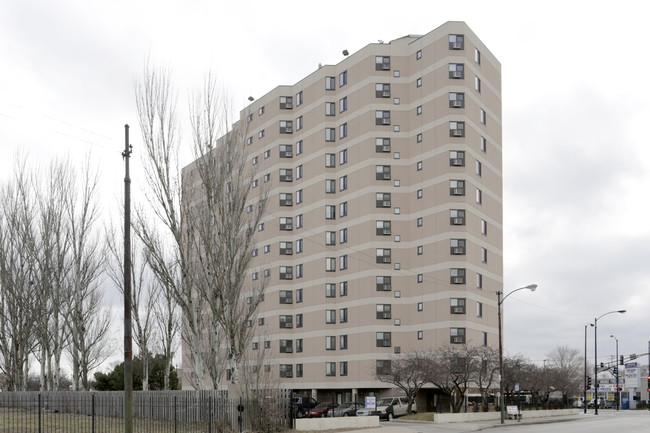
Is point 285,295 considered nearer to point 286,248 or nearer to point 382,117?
point 286,248

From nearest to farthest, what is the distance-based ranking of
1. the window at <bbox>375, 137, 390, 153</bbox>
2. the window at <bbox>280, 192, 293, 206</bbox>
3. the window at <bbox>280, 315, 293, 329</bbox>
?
1. the window at <bbox>375, 137, 390, 153</bbox>
2. the window at <bbox>280, 315, 293, 329</bbox>
3. the window at <bbox>280, 192, 293, 206</bbox>

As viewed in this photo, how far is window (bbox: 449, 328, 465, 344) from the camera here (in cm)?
5953

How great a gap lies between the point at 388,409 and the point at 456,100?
93.8 ft

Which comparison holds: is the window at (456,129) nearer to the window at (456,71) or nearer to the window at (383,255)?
the window at (456,71)

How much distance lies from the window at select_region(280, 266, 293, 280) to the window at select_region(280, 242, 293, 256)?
59.0 inches

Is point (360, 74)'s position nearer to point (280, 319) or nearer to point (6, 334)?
point (280, 319)

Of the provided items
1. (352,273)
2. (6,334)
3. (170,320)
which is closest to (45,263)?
(6,334)

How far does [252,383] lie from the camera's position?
29.7 m

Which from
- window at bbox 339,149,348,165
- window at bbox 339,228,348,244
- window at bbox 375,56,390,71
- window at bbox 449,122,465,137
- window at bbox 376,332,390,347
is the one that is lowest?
window at bbox 376,332,390,347

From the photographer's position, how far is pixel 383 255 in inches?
2579

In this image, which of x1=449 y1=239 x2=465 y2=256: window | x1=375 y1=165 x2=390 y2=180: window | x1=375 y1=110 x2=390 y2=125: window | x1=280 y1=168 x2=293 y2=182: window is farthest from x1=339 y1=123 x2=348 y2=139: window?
x1=449 y1=239 x2=465 y2=256: window

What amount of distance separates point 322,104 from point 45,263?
35926 millimetres

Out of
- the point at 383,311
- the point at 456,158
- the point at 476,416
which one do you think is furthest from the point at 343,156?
the point at 476,416

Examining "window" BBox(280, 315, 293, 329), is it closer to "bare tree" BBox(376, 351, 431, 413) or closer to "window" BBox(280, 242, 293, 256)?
"window" BBox(280, 242, 293, 256)
